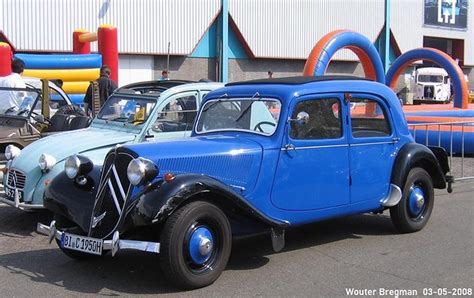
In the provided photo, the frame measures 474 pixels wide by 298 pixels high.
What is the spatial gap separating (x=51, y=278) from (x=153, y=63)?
68.5 feet

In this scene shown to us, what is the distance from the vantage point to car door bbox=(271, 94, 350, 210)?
5230 millimetres

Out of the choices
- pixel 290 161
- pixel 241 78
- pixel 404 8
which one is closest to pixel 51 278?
pixel 290 161

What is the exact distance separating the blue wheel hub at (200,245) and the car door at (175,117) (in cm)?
272

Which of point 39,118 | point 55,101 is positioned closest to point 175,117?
point 39,118

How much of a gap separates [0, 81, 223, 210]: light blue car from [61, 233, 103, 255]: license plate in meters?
1.62

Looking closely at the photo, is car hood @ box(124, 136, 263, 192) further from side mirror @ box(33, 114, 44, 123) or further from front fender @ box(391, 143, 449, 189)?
side mirror @ box(33, 114, 44, 123)

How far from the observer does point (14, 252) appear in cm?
575

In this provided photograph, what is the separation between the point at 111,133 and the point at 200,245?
3.21 meters

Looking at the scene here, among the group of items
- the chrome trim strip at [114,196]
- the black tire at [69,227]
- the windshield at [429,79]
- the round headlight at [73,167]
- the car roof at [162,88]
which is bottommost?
the black tire at [69,227]

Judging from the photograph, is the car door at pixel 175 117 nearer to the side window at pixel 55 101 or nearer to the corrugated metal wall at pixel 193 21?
the side window at pixel 55 101

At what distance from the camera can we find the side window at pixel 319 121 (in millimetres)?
5402

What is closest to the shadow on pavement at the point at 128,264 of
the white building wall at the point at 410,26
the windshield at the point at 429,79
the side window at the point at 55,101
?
the side window at the point at 55,101

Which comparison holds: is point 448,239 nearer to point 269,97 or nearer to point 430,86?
point 269,97

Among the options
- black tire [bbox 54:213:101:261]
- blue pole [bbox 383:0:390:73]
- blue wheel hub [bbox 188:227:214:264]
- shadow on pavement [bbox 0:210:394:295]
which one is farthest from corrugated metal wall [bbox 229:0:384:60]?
blue wheel hub [bbox 188:227:214:264]
